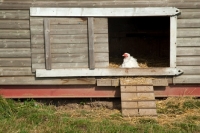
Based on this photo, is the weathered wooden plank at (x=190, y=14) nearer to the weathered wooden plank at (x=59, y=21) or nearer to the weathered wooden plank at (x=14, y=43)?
the weathered wooden plank at (x=59, y=21)

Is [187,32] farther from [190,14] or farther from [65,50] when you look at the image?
[65,50]

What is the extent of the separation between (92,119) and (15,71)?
1.91 meters

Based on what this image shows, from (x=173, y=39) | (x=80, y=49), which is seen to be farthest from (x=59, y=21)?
(x=173, y=39)

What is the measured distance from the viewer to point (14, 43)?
19.9 feet

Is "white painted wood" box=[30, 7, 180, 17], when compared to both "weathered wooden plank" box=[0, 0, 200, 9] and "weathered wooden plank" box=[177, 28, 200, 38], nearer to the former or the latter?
"weathered wooden plank" box=[0, 0, 200, 9]

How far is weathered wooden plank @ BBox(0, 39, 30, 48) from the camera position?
6.06 m

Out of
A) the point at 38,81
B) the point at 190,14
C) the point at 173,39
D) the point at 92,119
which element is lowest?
the point at 92,119

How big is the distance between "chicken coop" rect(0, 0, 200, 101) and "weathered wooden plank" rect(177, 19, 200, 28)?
0.02m

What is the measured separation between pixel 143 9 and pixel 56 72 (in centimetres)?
215

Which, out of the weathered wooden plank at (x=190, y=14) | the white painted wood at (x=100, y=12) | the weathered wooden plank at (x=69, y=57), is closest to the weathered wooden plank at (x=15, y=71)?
the weathered wooden plank at (x=69, y=57)

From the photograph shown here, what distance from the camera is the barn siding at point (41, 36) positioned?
5969mm

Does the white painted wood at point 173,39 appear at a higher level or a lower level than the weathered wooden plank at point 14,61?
higher

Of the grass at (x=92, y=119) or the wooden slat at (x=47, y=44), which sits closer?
the grass at (x=92, y=119)

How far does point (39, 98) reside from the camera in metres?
6.41
